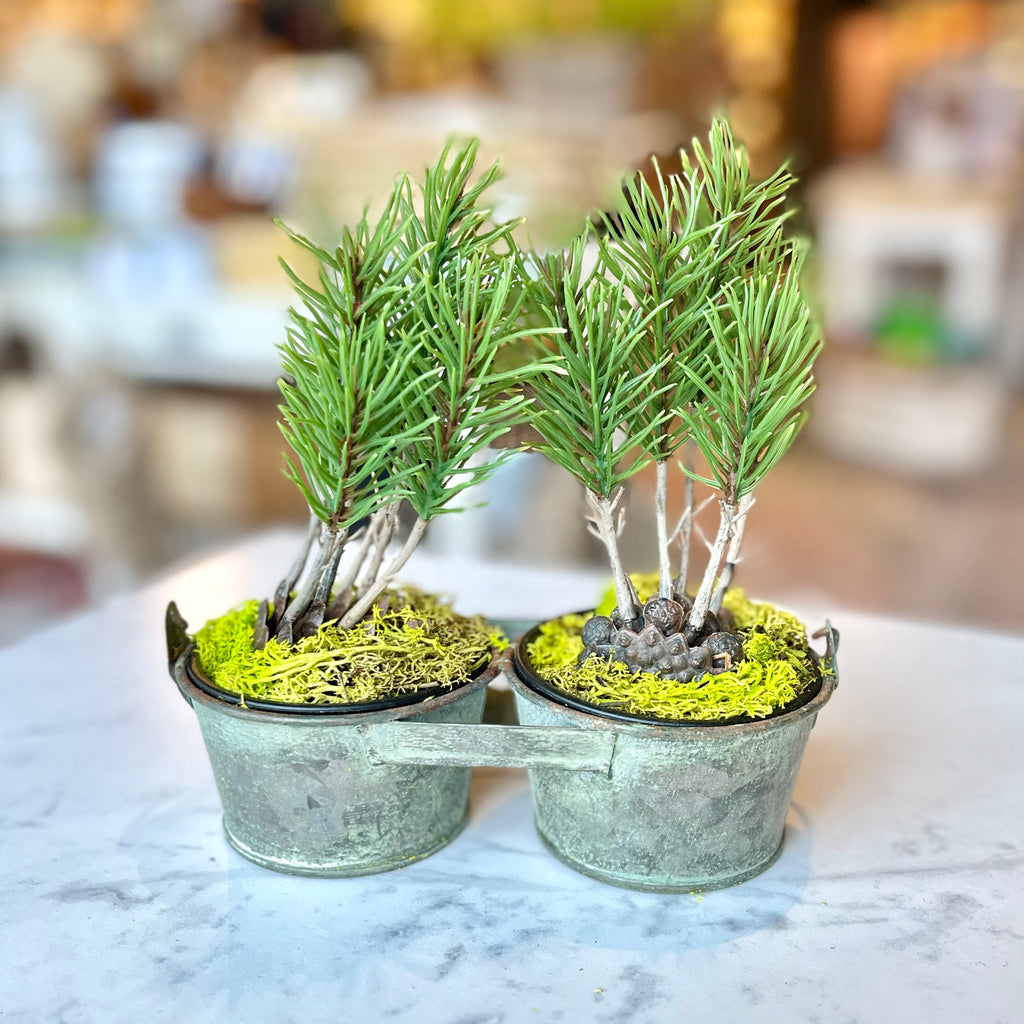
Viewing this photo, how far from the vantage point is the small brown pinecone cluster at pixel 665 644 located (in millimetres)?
495

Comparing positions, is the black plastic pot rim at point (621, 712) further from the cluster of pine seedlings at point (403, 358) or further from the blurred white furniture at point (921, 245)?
the blurred white furniture at point (921, 245)

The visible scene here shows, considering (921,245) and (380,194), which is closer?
(380,194)

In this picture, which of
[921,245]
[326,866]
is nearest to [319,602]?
[326,866]

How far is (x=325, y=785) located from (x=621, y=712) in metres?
0.13

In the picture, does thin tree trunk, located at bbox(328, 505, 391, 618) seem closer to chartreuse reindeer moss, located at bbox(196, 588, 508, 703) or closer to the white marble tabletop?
chartreuse reindeer moss, located at bbox(196, 588, 508, 703)

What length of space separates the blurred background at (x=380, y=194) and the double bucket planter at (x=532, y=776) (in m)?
0.71

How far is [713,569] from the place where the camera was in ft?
1.66

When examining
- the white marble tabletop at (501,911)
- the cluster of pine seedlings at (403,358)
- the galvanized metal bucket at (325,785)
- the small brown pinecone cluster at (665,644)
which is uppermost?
the cluster of pine seedlings at (403,358)

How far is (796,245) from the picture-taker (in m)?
0.50

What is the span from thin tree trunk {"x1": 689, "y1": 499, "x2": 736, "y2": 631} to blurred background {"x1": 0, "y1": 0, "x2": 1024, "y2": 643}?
0.70 meters

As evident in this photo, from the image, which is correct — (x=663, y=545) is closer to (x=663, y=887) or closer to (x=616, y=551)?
(x=616, y=551)

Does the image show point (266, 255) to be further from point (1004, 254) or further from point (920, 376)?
point (1004, 254)

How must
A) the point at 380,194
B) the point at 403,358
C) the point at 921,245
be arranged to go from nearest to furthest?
the point at 403,358, the point at 380,194, the point at 921,245

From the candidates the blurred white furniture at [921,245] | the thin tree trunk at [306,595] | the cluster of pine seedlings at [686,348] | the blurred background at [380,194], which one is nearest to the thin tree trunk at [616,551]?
the cluster of pine seedlings at [686,348]
